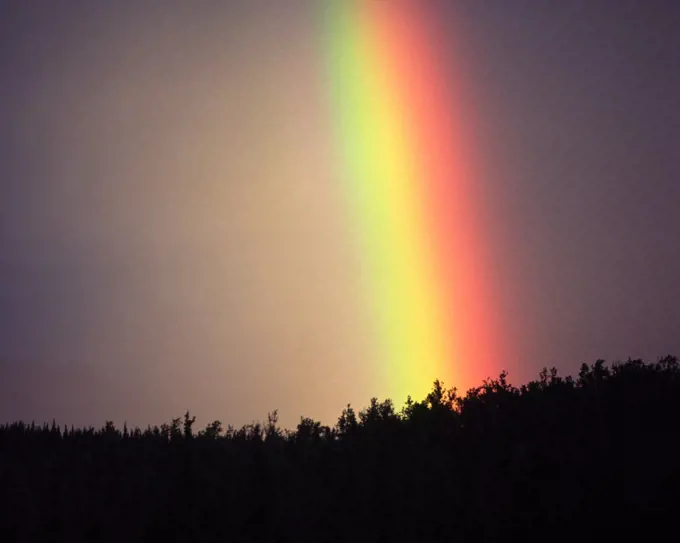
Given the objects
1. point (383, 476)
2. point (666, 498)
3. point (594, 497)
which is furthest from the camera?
point (383, 476)

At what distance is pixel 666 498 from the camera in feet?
108

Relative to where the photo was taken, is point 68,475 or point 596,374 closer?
point 596,374

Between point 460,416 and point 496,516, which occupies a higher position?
point 460,416

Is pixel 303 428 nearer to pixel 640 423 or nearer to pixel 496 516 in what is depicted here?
pixel 496 516

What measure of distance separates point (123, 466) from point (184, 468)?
22.1 ft

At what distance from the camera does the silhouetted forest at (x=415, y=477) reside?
119 feet

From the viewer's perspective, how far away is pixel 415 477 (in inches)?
1634

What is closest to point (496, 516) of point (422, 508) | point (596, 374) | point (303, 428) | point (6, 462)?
point (422, 508)

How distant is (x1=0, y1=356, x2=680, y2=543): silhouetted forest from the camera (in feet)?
119

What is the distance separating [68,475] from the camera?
49156 millimetres

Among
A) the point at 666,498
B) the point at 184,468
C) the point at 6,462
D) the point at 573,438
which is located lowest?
the point at 666,498

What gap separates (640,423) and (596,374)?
234 inches

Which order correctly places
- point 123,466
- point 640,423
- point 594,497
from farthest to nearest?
point 123,466, point 640,423, point 594,497

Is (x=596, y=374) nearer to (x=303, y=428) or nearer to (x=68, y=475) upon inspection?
(x=303, y=428)
